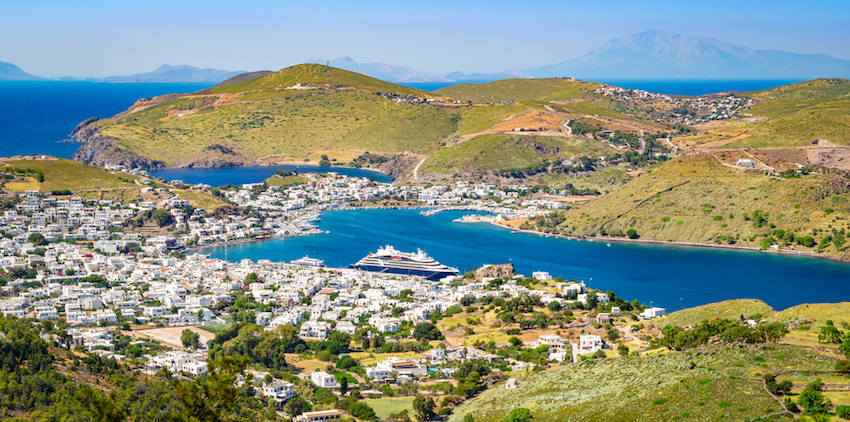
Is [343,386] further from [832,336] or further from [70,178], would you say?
[70,178]

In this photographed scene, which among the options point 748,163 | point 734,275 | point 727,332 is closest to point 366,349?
point 727,332

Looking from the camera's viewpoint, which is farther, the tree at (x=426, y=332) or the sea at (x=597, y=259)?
the sea at (x=597, y=259)

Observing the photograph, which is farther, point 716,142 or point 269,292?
point 716,142

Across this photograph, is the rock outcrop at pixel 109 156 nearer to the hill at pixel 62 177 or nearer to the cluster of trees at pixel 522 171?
the hill at pixel 62 177

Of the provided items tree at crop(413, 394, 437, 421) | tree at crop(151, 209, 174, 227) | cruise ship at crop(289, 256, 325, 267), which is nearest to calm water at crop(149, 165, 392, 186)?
tree at crop(151, 209, 174, 227)

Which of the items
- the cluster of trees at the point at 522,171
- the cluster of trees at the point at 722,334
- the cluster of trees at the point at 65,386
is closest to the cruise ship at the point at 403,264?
the cluster of trees at the point at 722,334

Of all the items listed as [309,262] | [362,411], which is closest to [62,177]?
[309,262]

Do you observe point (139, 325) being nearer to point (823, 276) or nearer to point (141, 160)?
point (823, 276)

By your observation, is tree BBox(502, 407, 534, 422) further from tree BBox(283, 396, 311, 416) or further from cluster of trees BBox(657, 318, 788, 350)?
cluster of trees BBox(657, 318, 788, 350)
